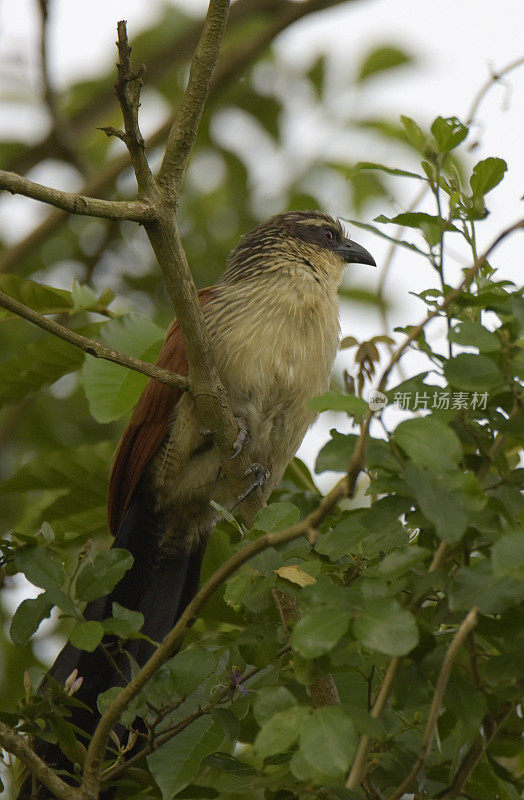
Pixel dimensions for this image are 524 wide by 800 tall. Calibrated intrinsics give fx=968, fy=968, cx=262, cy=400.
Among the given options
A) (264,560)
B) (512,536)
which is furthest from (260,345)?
(512,536)

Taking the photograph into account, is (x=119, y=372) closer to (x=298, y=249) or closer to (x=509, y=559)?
(x=298, y=249)

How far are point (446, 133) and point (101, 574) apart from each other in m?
1.17

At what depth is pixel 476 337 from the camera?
1660 millimetres

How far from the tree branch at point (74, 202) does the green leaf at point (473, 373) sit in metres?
0.89

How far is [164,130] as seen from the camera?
15.6 ft

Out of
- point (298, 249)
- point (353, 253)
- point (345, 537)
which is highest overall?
point (353, 253)

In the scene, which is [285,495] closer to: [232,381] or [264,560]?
[232,381]

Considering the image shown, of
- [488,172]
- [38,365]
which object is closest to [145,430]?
[38,365]

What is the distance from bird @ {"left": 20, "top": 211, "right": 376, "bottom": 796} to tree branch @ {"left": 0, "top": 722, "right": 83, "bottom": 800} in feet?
3.72

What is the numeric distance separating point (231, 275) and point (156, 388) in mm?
726

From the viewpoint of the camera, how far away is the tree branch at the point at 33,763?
1822 mm

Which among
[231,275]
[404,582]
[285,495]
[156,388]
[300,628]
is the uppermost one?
[231,275]

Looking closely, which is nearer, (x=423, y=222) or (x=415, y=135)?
(x=423, y=222)

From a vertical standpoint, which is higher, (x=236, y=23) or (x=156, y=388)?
(x=236, y=23)
